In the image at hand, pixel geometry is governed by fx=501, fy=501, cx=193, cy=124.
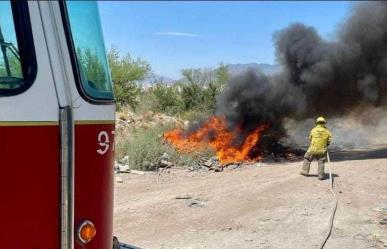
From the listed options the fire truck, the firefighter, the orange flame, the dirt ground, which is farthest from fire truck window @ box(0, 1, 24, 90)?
the orange flame

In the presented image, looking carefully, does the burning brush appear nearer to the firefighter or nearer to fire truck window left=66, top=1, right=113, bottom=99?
the firefighter

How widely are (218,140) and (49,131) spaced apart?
14096 mm

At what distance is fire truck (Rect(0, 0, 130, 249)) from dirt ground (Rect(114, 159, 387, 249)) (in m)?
4.18

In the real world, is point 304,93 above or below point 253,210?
above

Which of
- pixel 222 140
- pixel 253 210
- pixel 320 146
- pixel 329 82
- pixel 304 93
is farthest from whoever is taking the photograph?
pixel 304 93

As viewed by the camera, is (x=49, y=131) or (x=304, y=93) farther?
(x=304, y=93)

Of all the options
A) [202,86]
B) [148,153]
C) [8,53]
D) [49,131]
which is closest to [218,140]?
[148,153]

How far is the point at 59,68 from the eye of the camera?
229cm

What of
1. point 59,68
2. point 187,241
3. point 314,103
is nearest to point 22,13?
point 59,68

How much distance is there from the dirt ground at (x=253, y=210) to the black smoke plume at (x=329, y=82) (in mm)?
5213

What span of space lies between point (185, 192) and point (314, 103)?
9025 mm

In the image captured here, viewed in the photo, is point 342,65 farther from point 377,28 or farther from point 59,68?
point 59,68

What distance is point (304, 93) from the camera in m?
17.6

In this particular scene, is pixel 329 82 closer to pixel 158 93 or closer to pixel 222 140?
pixel 222 140
